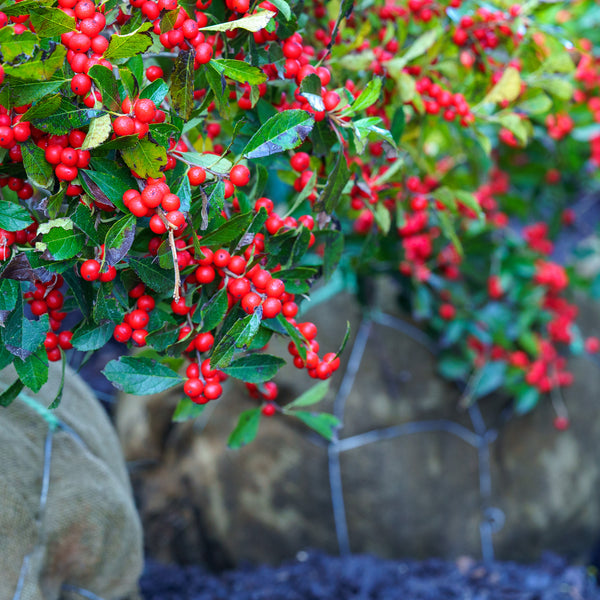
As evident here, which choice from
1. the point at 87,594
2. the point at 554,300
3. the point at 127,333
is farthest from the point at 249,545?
the point at 127,333

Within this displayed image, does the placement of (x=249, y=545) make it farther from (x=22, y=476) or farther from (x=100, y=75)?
(x=100, y=75)

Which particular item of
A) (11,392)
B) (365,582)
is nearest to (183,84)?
(11,392)

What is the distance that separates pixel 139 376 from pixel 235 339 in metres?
0.13

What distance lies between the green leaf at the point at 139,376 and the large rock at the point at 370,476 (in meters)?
1.06

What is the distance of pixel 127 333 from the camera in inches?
25.5

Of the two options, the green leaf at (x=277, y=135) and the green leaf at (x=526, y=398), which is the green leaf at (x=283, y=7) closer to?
the green leaf at (x=277, y=135)

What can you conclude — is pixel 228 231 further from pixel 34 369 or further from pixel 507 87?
pixel 507 87

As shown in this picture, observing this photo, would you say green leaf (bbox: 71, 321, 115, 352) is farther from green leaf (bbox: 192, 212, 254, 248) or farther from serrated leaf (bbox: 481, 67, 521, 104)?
serrated leaf (bbox: 481, 67, 521, 104)

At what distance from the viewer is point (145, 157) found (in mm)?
567

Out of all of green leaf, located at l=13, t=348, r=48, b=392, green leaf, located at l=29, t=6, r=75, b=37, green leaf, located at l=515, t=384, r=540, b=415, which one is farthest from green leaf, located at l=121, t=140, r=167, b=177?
green leaf, located at l=515, t=384, r=540, b=415

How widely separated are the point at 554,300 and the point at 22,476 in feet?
4.78

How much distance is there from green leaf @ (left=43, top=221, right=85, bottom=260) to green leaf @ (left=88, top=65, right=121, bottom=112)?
0.37 ft

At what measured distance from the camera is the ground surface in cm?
156

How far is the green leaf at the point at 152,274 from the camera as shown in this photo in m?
0.61
